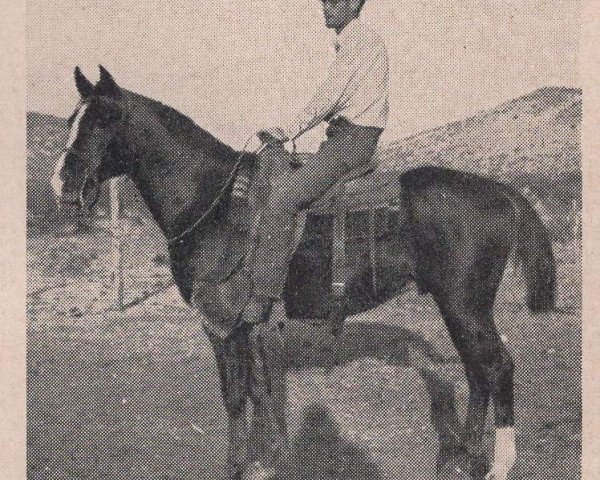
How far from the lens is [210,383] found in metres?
6.48

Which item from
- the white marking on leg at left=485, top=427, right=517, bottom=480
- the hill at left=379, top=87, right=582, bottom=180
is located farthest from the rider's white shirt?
the white marking on leg at left=485, top=427, right=517, bottom=480

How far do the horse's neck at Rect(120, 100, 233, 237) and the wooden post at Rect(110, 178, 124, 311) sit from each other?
274cm

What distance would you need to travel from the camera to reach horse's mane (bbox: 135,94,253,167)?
481cm

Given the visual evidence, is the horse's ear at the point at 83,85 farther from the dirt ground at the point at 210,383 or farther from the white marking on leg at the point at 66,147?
the dirt ground at the point at 210,383

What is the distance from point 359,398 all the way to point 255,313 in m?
1.77

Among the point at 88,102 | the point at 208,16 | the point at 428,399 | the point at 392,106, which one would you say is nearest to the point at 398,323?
the point at 428,399

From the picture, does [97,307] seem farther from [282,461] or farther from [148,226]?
[282,461]

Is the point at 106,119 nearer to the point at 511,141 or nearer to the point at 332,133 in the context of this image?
the point at 332,133

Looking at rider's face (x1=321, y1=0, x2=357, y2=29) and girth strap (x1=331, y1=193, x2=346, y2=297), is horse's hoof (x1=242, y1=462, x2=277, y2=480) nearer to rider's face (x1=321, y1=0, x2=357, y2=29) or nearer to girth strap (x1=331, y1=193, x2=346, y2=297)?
girth strap (x1=331, y1=193, x2=346, y2=297)

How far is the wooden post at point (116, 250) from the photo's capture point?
755 centimetres

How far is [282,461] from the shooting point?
17.0ft

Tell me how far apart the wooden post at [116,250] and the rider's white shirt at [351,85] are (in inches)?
126

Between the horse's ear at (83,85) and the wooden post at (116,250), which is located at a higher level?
the horse's ear at (83,85)

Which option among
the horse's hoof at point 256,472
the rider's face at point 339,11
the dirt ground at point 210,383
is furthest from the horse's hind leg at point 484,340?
the rider's face at point 339,11
